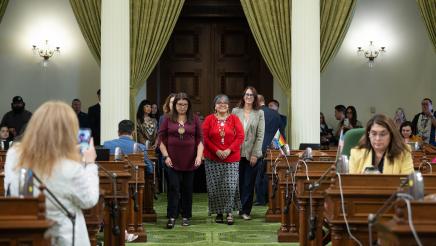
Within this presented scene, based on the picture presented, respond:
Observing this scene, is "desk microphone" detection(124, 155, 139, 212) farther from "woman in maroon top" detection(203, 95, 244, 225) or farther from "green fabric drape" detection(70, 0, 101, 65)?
"green fabric drape" detection(70, 0, 101, 65)

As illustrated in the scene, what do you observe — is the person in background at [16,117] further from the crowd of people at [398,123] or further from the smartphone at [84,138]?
the smartphone at [84,138]

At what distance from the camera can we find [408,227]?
4.23 m

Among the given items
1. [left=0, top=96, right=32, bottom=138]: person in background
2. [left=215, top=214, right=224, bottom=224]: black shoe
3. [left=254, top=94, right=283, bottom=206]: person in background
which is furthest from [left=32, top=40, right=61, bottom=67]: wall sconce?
[left=215, top=214, right=224, bottom=224]: black shoe

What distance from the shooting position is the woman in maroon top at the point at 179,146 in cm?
984

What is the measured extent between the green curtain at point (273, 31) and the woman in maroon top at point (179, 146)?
14.5 feet

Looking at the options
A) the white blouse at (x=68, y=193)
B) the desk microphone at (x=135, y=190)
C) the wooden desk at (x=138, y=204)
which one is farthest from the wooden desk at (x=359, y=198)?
the wooden desk at (x=138, y=204)

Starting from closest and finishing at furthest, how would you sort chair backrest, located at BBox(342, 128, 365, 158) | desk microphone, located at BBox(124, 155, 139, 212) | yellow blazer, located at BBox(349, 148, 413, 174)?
yellow blazer, located at BBox(349, 148, 413, 174)
chair backrest, located at BBox(342, 128, 365, 158)
desk microphone, located at BBox(124, 155, 139, 212)

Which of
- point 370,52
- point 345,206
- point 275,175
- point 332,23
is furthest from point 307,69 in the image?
point 345,206

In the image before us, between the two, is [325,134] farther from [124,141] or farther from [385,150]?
[385,150]

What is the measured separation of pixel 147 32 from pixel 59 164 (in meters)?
9.44

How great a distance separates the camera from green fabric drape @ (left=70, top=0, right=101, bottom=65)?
14.3 metres

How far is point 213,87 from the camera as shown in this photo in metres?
16.9

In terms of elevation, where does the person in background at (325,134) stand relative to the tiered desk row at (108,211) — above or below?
above

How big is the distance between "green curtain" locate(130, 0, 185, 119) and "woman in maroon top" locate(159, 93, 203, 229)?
152 inches
